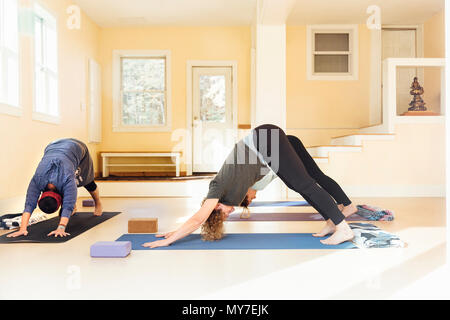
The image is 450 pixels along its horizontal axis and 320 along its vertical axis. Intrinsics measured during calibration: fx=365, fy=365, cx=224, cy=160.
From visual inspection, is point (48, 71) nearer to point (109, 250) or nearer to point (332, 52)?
point (109, 250)

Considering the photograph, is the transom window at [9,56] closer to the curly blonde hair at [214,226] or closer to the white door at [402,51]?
the curly blonde hair at [214,226]

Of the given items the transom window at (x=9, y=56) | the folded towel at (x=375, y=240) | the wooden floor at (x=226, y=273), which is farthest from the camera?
the transom window at (x=9, y=56)

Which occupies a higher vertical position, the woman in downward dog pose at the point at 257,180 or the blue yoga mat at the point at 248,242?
the woman in downward dog pose at the point at 257,180

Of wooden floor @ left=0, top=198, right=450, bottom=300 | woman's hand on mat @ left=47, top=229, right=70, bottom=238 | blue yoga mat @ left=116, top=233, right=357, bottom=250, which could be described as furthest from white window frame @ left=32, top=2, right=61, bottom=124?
blue yoga mat @ left=116, top=233, right=357, bottom=250

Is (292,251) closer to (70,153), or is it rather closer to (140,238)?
(140,238)

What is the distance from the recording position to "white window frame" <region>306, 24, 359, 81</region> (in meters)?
7.47

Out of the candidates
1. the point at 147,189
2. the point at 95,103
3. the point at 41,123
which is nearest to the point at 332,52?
the point at 147,189

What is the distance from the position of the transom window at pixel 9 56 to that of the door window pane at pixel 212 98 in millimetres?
3864

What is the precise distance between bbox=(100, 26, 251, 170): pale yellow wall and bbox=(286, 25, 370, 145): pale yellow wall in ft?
3.06

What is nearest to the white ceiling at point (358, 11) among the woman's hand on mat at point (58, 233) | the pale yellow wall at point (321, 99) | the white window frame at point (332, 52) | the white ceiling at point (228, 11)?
the white ceiling at point (228, 11)

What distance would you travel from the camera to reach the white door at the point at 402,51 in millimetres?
7527

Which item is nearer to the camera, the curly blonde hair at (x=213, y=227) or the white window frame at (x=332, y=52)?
the curly blonde hair at (x=213, y=227)

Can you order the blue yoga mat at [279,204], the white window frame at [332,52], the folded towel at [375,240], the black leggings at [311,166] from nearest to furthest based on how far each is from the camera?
the folded towel at [375,240] < the black leggings at [311,166] < the blue yoga mat at [279,204] < the white window frame at [332,52]
